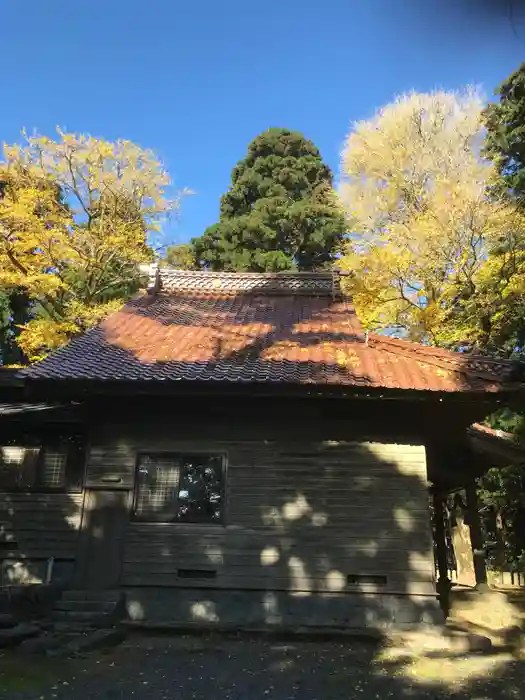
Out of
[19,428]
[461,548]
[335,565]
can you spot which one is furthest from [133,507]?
[461,548]

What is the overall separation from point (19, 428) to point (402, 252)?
12.0m

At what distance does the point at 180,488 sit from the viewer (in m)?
8.48

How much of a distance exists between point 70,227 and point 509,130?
54.4 feet

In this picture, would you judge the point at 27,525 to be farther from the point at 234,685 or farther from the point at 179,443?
the point at 234,685

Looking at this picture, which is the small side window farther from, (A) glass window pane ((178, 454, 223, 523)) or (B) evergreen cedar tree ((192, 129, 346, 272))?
(B) evergreen cedar tree ((192, 129, 346, 272))

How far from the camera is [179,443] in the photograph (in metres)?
8.61

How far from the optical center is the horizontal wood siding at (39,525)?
852cm

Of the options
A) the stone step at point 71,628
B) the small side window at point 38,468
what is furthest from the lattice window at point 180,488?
the stone step at point 71,628

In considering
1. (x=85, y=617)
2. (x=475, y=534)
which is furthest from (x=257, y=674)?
(x=475, y=534)

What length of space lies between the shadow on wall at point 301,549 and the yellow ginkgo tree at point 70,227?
12.8 metres

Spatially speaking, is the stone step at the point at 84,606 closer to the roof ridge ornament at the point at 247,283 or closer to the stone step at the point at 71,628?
the stone step at the point at 71,628

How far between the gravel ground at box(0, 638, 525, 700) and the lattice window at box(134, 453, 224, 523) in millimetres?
1909

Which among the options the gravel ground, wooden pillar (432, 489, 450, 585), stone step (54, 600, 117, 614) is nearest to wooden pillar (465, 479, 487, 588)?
wooden pillar (432, 489, 450, 585)

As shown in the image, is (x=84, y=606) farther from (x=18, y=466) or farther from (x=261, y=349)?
(x=261, y=349)
